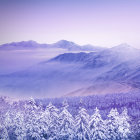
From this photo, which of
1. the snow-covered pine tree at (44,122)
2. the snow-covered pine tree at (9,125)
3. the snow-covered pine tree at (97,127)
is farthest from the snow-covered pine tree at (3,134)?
the snow-covered pine tree at (97,127)

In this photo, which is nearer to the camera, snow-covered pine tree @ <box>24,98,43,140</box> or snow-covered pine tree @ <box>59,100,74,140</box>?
snow-covered pine tree @ <box>59,100,74,140</box>

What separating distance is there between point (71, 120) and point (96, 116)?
→ 222cm

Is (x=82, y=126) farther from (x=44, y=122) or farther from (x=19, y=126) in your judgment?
(x=19, y=126)

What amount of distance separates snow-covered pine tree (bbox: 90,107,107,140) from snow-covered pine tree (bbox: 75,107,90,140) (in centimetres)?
43

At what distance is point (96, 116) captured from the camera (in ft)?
57.6

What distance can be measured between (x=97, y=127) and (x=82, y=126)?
1.29 meters

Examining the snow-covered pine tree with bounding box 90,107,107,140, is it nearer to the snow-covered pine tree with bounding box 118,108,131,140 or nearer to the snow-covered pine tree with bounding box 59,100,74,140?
the snow-covered pine tree with bounding box 118,108,131,140

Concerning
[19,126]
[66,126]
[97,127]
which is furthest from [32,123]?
[97,127]

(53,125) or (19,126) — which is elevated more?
(19,126)

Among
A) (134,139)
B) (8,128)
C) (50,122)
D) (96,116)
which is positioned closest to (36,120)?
(50,122)

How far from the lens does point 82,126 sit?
57.2 ft

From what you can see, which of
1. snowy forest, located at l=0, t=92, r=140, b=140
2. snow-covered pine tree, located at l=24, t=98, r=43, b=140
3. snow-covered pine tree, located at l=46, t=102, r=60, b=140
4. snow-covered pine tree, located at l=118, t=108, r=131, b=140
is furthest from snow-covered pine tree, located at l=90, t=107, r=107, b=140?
snow-covered pine tree, located at l=24, t=98, r=43, b=140

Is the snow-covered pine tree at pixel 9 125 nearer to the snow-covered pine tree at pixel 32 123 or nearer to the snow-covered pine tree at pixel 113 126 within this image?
→ the snow-covered pine tree at pixel 32 123

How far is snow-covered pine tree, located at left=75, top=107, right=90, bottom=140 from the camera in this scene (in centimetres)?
1744
